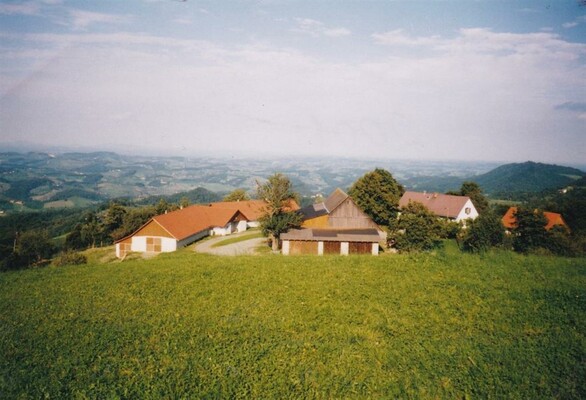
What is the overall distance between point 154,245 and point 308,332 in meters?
37.7

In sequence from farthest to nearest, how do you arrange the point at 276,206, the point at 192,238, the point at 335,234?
the point at 192,238 < the point at 335,234 < the point at 276,206

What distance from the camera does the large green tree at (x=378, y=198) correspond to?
52.7 metres

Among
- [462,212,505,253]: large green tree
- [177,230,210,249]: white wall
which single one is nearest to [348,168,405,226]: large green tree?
[462,212,505,253]: large green tree

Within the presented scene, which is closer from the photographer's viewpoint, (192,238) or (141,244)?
(141,244)

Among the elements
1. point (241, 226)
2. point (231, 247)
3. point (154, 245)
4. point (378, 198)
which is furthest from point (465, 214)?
point (154, 245)

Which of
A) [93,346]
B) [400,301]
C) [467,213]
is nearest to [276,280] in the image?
[400,301]

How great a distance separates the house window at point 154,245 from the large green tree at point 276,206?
588 inches

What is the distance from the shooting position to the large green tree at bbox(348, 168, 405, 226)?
5269 centimetres

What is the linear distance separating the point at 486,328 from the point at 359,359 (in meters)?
4.07

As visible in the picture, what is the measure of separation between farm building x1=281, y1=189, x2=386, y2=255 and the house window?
58.1 ft

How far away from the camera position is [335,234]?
37094mm

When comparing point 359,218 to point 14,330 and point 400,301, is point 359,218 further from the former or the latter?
point 14,330

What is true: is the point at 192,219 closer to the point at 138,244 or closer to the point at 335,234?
the point at 138,244

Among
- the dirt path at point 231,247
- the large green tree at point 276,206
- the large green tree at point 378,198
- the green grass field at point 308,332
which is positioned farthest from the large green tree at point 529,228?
the dirt path at point 231,247
